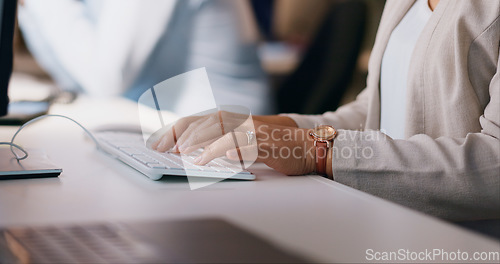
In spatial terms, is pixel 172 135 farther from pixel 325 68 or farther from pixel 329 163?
pixel 325 68

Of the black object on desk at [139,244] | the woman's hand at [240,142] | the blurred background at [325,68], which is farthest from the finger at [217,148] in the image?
the blurred background at [325,68]

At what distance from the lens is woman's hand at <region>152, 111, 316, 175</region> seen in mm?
805

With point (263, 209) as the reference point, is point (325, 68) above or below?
below

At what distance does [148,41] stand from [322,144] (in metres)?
1.39

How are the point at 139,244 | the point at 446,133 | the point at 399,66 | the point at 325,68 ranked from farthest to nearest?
the point at 325,68 < the point at 399,66 < the point at 446,133 < the point at 139,244

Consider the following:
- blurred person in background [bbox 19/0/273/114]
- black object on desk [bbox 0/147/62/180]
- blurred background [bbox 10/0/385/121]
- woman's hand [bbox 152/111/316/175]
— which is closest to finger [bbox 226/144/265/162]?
woman's hand [bbox 152/111/316/175]

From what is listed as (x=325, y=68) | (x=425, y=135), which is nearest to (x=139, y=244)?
(x=425, y=135)

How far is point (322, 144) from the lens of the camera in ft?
2.70

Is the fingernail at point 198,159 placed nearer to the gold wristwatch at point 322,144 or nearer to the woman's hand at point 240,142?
the woman's hand at point 240,142

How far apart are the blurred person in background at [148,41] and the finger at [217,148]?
37.8 inches

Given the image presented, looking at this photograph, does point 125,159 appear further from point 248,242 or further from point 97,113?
point 97,113

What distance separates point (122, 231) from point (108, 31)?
5.65 feet

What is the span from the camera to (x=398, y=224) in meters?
0.55

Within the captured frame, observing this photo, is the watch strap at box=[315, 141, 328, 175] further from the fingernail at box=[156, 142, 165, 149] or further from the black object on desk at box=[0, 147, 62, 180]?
the black object on desk at box=[0, 147, 62, 180]
